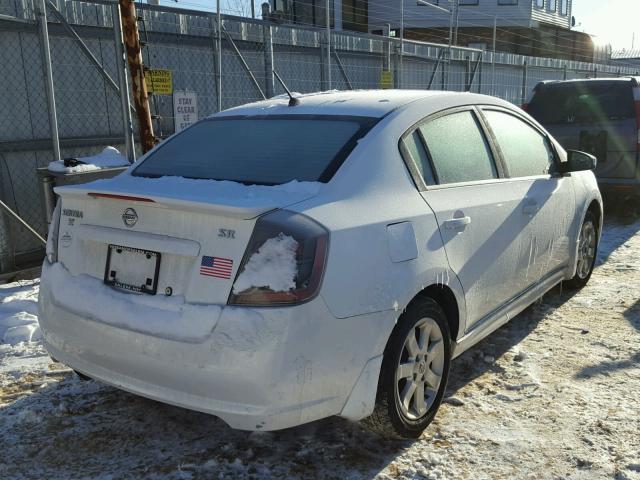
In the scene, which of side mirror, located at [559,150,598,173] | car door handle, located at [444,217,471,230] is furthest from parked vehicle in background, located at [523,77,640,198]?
car door handle, located at [444,217,471,230]

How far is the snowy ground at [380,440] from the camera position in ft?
9.20

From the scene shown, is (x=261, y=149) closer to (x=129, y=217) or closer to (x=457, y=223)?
(x=129, y=217)

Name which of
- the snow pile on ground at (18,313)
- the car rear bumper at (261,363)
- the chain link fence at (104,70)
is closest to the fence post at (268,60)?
the chain link fence at (104,70)

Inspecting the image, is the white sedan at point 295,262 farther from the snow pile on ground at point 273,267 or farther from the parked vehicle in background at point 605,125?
the parked vehicle in background at point 605,125

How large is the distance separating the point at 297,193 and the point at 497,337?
7.78 feet

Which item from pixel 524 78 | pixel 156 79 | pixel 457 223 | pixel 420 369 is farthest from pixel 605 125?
pixel 524 78

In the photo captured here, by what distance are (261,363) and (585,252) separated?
12.8ft

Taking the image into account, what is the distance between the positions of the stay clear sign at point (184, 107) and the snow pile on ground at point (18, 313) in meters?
2.63

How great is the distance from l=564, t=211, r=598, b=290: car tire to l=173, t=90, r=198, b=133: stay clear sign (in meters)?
4.45

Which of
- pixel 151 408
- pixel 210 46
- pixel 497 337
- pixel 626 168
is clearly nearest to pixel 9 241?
pixel 151 408

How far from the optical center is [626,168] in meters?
7.79

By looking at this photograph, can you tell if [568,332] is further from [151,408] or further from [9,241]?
→ [9,241]

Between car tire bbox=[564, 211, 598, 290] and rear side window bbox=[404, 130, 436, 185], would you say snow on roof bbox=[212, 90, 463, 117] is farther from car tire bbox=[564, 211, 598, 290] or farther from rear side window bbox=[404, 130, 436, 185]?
car tire bbox=[564, 211, 598, 290]

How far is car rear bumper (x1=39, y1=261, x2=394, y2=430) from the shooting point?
2.35 metres
